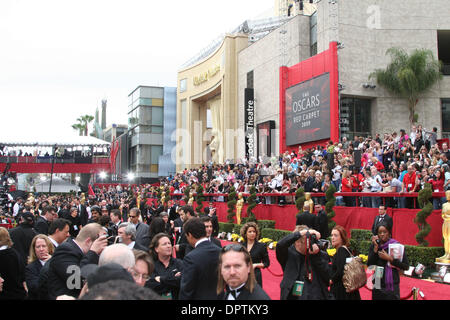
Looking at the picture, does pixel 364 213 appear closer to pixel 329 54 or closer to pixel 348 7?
pixel 329 54

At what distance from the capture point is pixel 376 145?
1848cm

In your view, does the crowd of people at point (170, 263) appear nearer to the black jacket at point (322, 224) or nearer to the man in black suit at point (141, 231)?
the man in black suit at point (141, 231)

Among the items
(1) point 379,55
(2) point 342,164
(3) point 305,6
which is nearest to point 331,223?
(2) point 342,164

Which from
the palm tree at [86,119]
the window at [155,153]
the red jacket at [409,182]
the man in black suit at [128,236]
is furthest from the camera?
the palm tree at [86,119]

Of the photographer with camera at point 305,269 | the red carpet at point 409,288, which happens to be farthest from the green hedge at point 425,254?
the photographer with camera at point 305,269

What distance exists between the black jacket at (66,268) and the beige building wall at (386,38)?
26634 mm

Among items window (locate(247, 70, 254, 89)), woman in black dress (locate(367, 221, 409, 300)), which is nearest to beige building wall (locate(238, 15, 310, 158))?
window (locate(247, 70, 254, 89))

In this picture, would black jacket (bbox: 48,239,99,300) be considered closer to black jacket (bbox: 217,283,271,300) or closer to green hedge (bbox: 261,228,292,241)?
black jacket (bbox: 217,283,271,300)

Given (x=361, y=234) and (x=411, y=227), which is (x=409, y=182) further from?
(x=361, y=234)

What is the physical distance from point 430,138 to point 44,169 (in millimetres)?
50838

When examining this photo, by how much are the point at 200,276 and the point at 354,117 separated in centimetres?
2726

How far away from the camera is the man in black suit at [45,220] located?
10625 millimetres

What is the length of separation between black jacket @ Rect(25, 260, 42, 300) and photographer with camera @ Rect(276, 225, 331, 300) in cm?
292

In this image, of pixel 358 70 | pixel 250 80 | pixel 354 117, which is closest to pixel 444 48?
pixel 358 70
